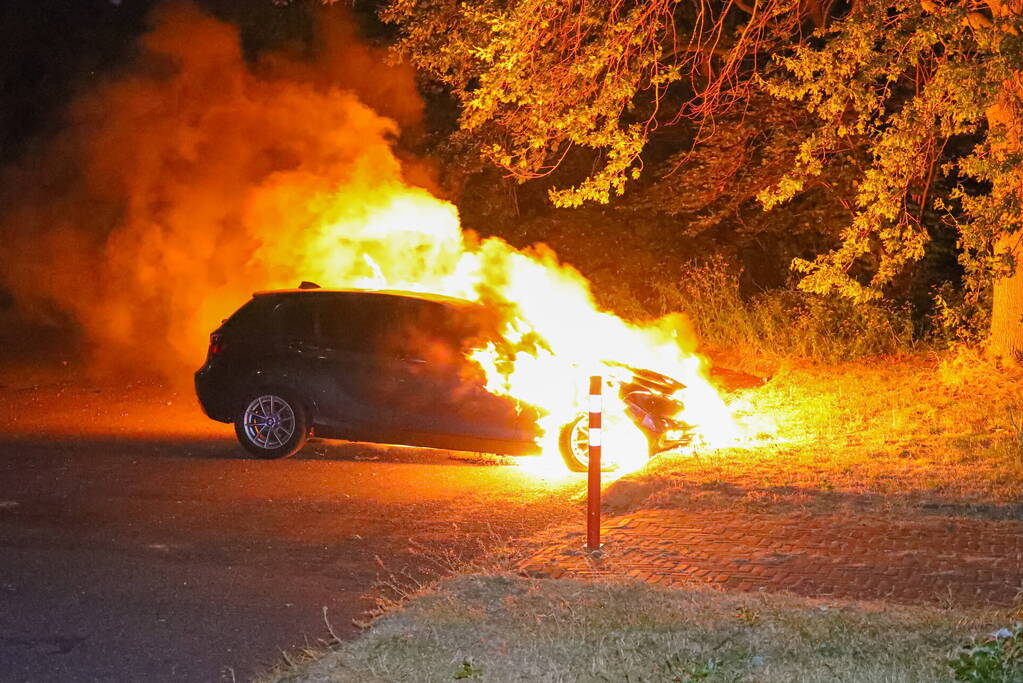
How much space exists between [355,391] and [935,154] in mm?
9349

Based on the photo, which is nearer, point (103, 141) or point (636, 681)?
point (636, 681)

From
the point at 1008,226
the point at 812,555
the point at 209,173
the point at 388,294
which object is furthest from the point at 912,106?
the point at 209,173

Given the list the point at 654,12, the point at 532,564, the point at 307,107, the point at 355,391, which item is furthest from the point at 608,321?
the point at 307,107

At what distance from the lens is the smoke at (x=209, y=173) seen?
16906 millimetres

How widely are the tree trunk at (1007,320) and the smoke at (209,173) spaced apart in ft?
24.4

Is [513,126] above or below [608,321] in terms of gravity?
above

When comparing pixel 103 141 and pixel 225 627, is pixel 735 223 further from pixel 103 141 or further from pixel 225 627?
pixel 225 627

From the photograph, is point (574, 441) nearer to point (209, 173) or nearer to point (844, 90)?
point (844, 90)

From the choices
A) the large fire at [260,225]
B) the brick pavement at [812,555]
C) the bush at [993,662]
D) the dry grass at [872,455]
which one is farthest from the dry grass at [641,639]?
the large fire at [260,225]

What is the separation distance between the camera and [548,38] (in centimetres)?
1475

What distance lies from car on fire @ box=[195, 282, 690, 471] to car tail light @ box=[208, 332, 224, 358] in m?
0.01

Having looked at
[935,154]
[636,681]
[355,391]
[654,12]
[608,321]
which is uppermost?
[654,12]

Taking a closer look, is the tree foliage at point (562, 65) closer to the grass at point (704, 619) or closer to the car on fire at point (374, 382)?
the car on fire at point (374, 382)

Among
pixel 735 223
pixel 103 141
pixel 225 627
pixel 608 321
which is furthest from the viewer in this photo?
pixel 735 223
